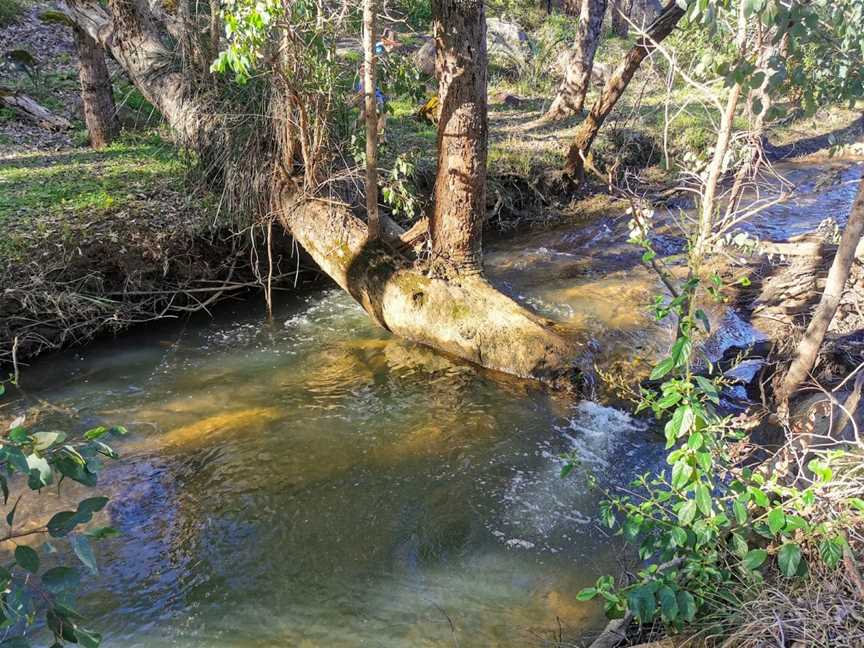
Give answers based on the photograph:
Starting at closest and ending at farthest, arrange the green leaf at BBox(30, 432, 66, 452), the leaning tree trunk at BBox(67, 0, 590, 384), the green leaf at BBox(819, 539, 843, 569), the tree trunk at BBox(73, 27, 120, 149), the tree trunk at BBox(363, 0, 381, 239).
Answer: the green leaf at BBox(30, 432, 66, 452) < the green leaf at BBox(819, 539, 843, 569) < the tree trunk at BBox(363, 0, 381, 239) < the leaning tree trunk at BBox(67, 0, 590, 384) < the tree trunk at BBox(73, 27, 120, 149)

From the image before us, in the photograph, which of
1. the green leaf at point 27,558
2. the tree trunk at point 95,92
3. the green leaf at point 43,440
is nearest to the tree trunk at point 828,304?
the green leaf at point 43,440

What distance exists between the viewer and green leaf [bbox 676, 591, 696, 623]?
2.20 metres

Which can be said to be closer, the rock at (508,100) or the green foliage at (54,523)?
the green foliage at (54,523)

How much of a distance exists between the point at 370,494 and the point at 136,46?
6.32m

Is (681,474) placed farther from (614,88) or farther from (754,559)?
(614,88)

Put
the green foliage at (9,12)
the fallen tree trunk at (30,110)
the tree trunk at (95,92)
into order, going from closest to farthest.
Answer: the tree trunk at (95,92) → the fallen tree trunk at (30,110) → the green foliage at (9,12)

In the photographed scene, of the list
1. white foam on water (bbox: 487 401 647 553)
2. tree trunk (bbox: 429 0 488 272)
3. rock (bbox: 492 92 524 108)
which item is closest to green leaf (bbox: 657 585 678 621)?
white foam on water (bbox: 487 401 647 553)

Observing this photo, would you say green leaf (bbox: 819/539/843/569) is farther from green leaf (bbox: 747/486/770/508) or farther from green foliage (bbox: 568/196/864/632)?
green leaf (bbox: 747/486/770/508)

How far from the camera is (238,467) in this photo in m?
4.52

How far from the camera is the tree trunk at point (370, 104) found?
4957 millimetres

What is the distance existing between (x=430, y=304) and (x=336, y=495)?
2.18 m

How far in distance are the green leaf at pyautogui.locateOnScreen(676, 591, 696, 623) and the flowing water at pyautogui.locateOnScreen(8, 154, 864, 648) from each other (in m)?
1.04

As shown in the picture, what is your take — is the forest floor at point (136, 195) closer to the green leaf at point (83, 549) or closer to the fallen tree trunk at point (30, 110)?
the fallen tree trunk at point (30, 110)

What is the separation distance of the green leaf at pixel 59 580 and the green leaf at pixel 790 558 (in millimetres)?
2149
